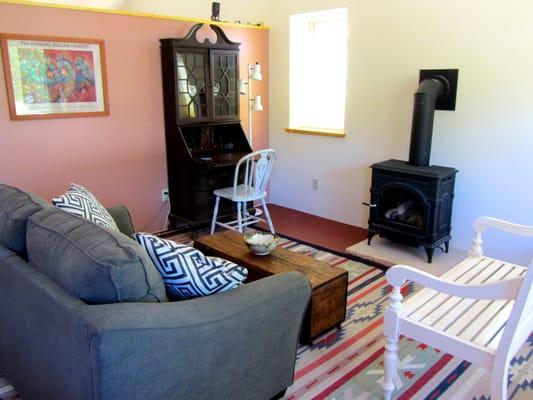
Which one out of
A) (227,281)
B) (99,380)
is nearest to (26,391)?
(99,380)

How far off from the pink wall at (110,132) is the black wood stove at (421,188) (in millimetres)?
1976

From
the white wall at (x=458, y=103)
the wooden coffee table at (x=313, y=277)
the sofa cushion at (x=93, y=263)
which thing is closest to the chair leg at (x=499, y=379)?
the wooden coffee table at (x=313, y=277)

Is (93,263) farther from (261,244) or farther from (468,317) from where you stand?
(468,317)

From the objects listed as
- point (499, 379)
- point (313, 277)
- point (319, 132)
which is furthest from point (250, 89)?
point (499, 379)

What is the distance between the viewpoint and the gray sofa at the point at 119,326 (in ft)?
4.37

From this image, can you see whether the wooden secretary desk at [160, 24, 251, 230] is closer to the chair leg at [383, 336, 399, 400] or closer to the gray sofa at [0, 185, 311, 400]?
the gray sofa at [0, 185, 311, 400]

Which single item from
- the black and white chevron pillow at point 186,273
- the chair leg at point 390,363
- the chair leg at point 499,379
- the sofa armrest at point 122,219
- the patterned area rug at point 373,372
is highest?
the black and white chevron pillow at point 186,273

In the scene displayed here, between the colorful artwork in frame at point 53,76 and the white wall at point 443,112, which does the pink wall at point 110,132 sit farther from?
the white wall at point 443,112

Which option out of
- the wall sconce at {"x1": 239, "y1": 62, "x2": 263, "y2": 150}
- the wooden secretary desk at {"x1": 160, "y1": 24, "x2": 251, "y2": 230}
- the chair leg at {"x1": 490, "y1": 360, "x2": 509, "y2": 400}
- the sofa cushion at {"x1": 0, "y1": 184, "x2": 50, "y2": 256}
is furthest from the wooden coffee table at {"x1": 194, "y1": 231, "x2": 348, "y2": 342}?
the wall sconce at {"x1": 239, "y1": 62, "x2": 263, "y2": 150}

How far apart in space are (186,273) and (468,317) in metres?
1.23

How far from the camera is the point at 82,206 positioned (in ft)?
6.99

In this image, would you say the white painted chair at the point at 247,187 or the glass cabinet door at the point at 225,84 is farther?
the glass cabinet door at the point at 225,84

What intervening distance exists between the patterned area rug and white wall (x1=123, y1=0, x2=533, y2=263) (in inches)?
50.7

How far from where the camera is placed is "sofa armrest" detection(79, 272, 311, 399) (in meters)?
1.31
